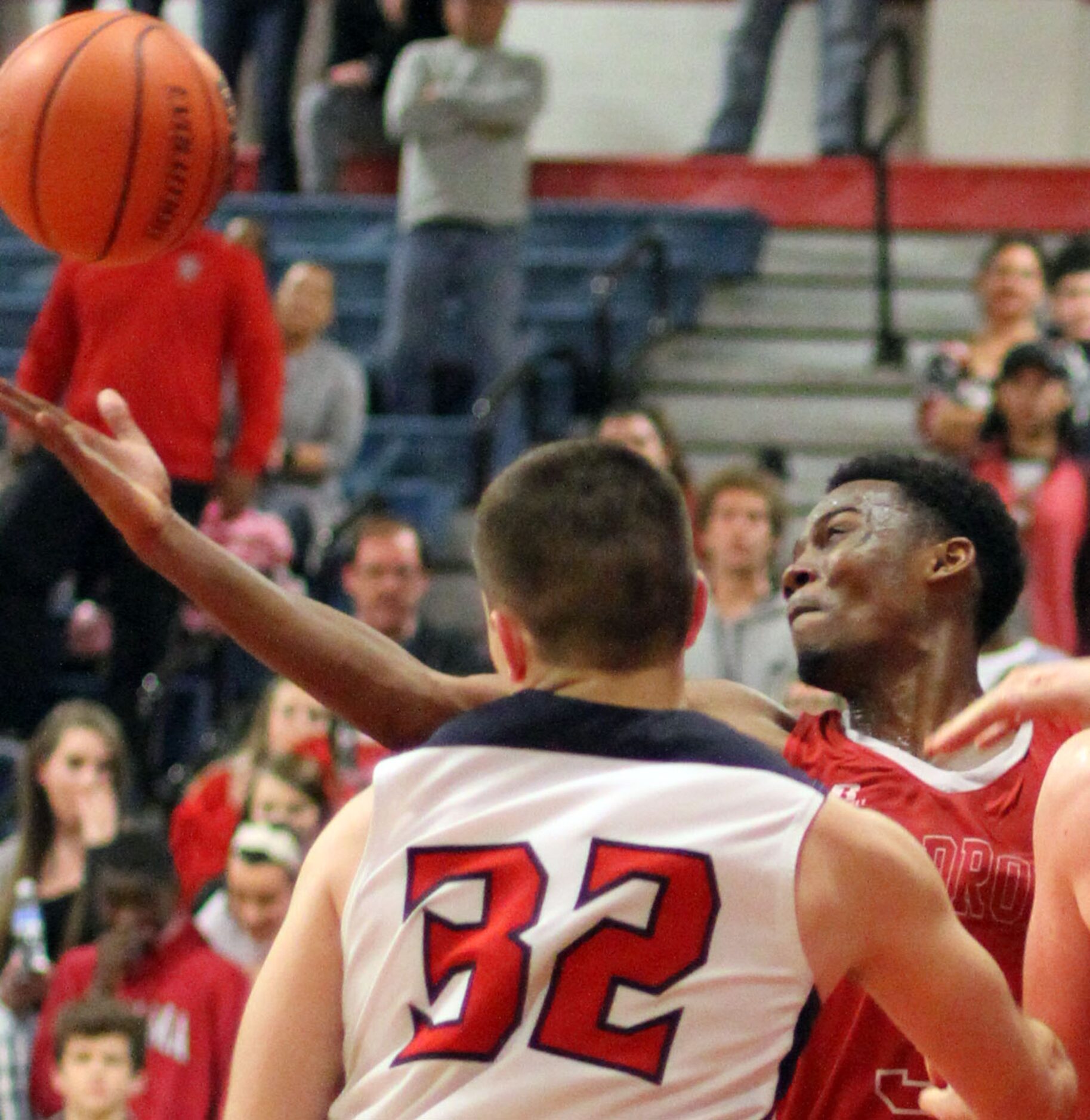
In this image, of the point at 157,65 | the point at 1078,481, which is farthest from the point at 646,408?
the point at 157,65

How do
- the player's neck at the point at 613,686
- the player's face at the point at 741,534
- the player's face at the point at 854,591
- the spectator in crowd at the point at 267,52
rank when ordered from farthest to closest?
the spectator in crowd at the point at 267,52, the player's face at the point at 741,534, the player's face at the point at 854,591, the player's neck at the point at 613,686

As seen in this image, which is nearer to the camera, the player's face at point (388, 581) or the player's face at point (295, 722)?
the player's face at point (295, 722)

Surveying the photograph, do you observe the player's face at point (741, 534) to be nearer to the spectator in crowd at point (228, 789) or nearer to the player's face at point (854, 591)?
the spectator in crowd at point (228, 789)

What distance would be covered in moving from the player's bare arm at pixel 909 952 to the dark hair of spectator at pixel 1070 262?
5.45 metres

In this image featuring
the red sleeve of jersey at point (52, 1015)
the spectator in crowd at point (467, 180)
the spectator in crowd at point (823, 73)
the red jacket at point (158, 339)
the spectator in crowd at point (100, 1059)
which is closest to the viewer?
the spectator in crowd at point (100, 1059)

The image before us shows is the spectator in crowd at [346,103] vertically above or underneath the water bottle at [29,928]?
above

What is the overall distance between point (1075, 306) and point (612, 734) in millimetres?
5292

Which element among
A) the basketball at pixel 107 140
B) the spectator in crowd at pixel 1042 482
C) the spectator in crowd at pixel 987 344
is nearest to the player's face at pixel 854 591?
the basketball at pixel 107 140

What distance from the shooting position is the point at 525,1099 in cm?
193

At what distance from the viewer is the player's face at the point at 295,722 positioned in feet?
19.0

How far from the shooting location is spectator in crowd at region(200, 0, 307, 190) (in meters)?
9.62

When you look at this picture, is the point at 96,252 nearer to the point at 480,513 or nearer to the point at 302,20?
the point at 480,513

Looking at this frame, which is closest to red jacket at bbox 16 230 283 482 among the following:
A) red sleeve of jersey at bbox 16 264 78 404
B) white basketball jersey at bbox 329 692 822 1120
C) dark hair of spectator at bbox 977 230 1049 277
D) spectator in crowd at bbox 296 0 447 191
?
red sleeve of jersey at bbox 16 264 78 404

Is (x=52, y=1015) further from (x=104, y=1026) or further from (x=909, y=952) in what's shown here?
(x=909, y=952)
